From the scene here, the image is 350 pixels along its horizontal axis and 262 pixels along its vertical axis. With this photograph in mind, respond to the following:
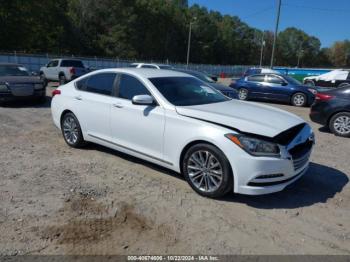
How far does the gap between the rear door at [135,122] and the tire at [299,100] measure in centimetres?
1079

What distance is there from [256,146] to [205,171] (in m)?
0.75

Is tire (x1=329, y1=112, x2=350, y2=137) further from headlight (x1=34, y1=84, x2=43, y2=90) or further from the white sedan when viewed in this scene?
headlight (x1=34, y1=84, x2=43, y2=90)

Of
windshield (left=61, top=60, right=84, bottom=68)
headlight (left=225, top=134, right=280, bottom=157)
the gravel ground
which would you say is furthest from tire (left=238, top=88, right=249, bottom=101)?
headlight (left=225, top=134, right=280, bottom=157)

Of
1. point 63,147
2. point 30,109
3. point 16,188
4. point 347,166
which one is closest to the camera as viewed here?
point 16,188

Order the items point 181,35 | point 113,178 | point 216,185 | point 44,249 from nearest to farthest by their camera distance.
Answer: point 44,249, point 216,185, point 113,178, point 181,35

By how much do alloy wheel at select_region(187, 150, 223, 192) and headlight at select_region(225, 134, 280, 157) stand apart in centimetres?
38

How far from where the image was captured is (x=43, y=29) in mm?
49344

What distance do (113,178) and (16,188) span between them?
4.31 ft

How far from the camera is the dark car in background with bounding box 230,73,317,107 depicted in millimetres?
14328

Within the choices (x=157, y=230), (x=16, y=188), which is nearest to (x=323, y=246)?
(x=157, y=230)

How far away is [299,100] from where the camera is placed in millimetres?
14383

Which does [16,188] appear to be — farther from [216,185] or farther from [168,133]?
[216,185]

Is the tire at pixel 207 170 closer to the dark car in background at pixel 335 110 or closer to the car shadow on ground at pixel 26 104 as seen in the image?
the dark car in background at pixel 335 110

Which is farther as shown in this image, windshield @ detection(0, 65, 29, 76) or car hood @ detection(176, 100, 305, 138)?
windshield @ detection(0, 65, 29, 76)
